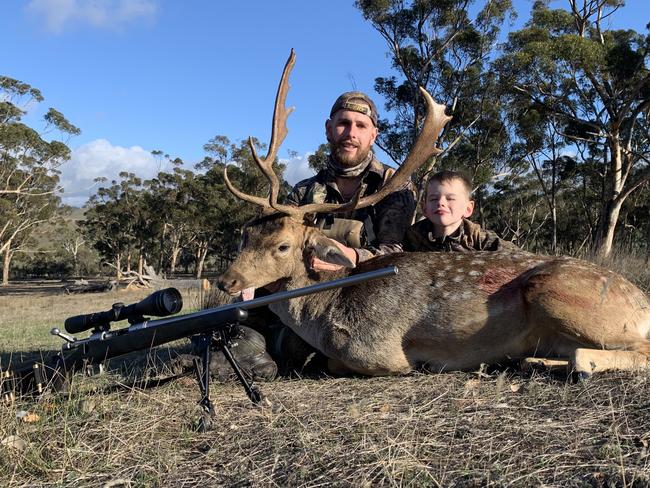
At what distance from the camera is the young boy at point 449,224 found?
553 cm

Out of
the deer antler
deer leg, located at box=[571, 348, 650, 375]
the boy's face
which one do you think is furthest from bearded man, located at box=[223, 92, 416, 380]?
deer leg, located at box=[571, 348, 650, 375]

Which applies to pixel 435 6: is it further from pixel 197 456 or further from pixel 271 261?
pixel 197 456

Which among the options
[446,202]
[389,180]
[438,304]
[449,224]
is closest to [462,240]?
[449,224]

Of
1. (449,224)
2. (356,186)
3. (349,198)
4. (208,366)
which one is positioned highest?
→ (356,186)

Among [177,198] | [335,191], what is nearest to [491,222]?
[177,198]

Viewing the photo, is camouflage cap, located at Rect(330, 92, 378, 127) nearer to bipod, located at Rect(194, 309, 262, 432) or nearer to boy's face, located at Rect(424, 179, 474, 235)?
boy's face, located at Rect(424, 179, 474, 235)

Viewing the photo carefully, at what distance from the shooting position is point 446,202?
5520mm

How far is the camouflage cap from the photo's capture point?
6488mm

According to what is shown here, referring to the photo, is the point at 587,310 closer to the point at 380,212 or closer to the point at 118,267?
the point at 380,212

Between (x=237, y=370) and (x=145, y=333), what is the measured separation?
2.94 ft

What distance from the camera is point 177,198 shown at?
5081cm

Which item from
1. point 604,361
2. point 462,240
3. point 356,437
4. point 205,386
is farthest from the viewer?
point 462,240

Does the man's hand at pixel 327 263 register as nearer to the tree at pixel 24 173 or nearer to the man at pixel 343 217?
the man at pixel 343 217

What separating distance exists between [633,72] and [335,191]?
834 inches
